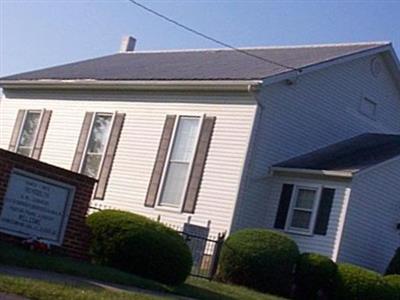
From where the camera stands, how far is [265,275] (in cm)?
2066

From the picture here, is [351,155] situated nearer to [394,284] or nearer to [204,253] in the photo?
[394,284]

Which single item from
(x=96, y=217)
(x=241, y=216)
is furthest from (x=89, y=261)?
(x=241, y=216)

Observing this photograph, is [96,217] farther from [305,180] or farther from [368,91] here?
[368,91]

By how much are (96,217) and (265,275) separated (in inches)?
210

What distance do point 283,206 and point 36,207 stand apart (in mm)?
10703

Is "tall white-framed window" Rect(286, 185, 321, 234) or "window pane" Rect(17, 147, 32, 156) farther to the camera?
"window pane" Rect(17, 147, 32, 156)

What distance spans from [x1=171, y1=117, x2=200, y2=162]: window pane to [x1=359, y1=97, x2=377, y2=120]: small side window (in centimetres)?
676

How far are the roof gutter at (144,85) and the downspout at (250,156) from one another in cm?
15

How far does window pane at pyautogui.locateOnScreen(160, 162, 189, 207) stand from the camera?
2556 cm

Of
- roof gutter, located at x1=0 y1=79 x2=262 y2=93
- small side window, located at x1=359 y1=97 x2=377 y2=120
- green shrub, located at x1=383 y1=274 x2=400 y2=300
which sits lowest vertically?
green shrub, located at x1=383 y1=274 x2=400 y2=300

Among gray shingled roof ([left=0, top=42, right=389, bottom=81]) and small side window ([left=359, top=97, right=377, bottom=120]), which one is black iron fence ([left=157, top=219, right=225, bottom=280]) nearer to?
gray shingled roof ([left=0, top=42, right=389, bottom=81])

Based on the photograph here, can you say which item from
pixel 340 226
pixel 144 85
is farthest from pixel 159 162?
pixel 340 226

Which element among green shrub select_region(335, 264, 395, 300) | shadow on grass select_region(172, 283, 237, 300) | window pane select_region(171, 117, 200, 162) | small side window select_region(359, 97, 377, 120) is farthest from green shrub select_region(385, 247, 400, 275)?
shadow on grass select_region(172, 283, 237, 300)

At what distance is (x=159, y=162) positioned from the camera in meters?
26.2
